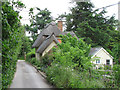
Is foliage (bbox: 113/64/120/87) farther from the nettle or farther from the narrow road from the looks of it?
the narrow road

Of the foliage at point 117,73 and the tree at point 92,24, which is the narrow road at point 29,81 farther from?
the tree at point 92,24

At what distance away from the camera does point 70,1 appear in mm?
842

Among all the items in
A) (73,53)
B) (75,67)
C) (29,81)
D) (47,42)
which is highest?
(47,42)

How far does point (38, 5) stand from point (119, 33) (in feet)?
2.72

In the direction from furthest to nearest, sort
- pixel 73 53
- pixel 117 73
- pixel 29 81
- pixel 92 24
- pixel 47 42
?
pixel 47 42, pixel 29 81, pixel 73 53, pixel 117 73, pixel 92 24

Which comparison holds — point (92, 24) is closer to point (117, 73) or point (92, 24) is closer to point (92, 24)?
point (92, 24)

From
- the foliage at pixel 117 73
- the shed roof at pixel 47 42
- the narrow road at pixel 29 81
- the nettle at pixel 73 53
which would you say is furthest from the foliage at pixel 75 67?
the shed roof at pixel 47 42

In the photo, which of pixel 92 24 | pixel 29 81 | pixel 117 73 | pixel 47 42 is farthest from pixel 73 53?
pixel 47 42

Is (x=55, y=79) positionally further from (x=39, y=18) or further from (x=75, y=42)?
(x=39, y=18)

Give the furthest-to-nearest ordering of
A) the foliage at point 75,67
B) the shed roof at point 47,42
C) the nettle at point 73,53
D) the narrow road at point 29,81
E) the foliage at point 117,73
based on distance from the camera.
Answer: the shed roof at point 47,42
the narrow road at point 29,81
the nettle at point 73,53
the foliage at point 75,67
the foliage at point 117,73

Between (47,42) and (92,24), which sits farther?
(47,42)

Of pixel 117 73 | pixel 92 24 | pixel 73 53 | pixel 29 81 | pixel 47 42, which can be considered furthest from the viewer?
pixel 47 42

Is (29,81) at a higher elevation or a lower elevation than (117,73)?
lower

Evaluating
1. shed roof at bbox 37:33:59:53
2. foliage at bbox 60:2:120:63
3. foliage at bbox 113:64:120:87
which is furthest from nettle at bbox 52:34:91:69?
shed roof at bbox 37:33:59:53
